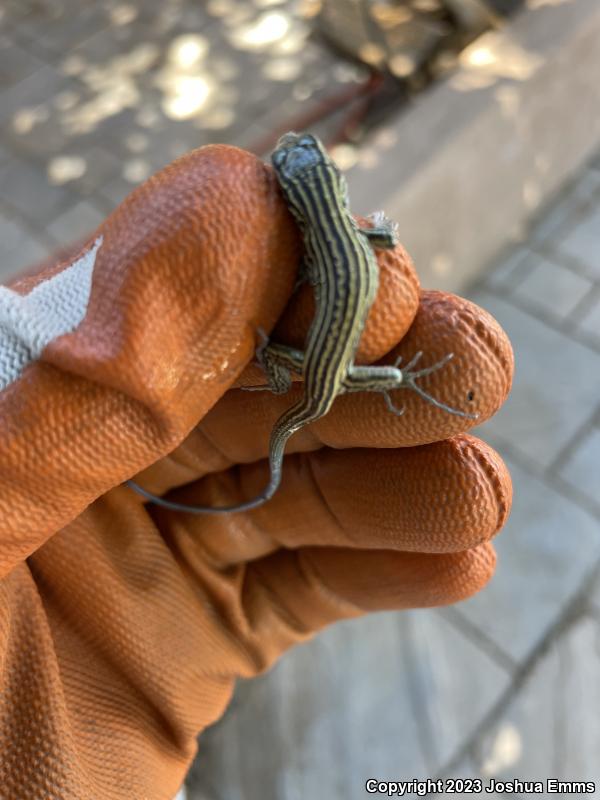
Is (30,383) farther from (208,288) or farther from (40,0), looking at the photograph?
(40,0)

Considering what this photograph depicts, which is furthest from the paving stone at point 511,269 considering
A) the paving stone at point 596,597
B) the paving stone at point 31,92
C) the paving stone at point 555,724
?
the paving stone at point 31,92

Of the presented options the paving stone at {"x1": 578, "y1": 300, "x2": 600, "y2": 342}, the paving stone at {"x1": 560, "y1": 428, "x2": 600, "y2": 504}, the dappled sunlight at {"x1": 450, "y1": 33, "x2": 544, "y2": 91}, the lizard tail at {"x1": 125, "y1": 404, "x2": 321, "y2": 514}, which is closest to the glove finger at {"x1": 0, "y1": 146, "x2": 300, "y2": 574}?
the lizard tail at {"x1": 125, "y1": 404, "x2": 321, "y2": 514}

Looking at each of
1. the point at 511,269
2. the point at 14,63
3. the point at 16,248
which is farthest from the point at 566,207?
the point at 14,63

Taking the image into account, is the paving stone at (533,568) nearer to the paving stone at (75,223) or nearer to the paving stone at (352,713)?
the paving stone at (352,713)

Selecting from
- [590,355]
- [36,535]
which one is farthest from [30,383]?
[590,355]

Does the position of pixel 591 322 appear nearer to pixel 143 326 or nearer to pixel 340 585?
pixel 340 585

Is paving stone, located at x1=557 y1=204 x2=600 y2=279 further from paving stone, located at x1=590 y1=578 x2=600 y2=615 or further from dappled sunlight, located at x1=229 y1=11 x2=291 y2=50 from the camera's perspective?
dappled sunlight, located at x1=229 y1=11 x2=291 y2=50
